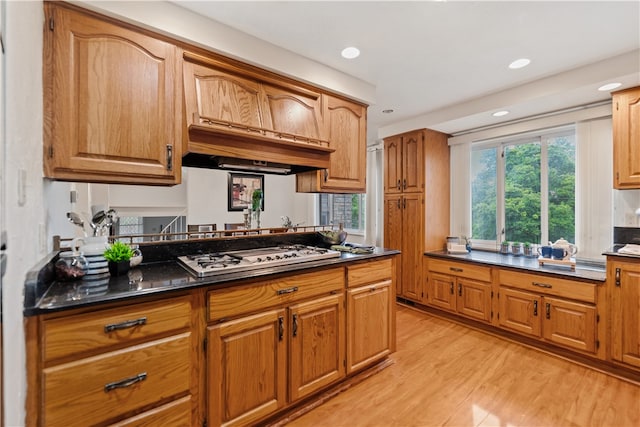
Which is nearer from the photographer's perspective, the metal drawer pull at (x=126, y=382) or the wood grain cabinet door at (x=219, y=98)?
the metal drawer pull at (x=126, y=382)

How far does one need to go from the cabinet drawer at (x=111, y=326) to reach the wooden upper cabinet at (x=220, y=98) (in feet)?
3.47

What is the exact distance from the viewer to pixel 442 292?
339cm

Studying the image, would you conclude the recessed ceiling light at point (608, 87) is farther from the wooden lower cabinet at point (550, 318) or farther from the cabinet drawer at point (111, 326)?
the cabinet drawer at point (111, 326)

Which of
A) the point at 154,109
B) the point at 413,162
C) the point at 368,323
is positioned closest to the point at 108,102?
the point at 154,109

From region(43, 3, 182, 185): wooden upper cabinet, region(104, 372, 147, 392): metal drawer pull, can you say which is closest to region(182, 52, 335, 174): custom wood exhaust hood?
region(43, 3, 182, 185): wooden upper cabinet

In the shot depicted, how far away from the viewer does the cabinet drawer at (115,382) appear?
1.10m

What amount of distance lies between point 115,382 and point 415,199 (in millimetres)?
3292

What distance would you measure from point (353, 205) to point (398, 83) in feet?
7.60

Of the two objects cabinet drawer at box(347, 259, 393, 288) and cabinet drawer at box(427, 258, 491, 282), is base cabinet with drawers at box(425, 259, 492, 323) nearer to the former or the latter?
cabinet drawer at box(427, 258, 491, 282)

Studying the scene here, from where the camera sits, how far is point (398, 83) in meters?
2.69

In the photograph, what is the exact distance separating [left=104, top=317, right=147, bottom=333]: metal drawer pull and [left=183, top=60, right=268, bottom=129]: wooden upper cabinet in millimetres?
1104

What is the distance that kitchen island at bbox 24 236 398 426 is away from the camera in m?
1.12

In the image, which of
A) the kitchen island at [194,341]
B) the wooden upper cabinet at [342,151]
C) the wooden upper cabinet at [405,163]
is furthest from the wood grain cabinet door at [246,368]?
the wooden upper cabinet at [405,163]

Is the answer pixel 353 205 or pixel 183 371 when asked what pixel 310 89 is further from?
pixel 353 205
